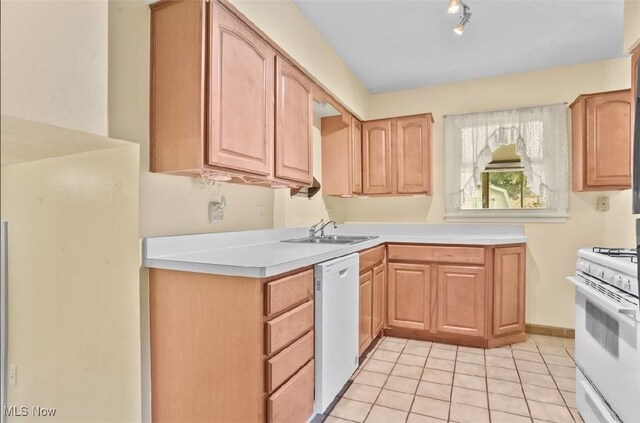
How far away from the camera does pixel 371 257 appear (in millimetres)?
2643

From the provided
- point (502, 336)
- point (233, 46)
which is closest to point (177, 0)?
point (233, 46)

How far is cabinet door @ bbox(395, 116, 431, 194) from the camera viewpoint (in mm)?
3346

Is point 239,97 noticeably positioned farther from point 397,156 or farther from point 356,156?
point 397,156

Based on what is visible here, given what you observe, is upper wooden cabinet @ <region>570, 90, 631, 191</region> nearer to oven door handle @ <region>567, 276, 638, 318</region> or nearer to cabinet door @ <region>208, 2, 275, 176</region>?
oven door handle @ <region>567, 276, 638, 318</region>

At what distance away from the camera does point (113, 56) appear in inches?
59.2

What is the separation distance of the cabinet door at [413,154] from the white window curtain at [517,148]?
28 cm

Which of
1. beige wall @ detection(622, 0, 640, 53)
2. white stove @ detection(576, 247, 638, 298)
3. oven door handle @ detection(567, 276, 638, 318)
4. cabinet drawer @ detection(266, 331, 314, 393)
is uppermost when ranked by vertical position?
beige wall @ detection(622, 0, 640, 53)

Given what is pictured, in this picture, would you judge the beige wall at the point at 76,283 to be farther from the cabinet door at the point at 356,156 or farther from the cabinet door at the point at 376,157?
the cabinet door at the point at 376,157

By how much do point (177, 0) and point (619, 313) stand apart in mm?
2217

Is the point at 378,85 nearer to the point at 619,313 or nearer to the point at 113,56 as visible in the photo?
the point at 113,56

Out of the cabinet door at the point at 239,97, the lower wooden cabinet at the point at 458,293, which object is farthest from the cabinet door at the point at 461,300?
the cabinet door at the point at 239,97

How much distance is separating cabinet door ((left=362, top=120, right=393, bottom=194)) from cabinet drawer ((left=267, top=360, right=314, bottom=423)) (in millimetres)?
2153

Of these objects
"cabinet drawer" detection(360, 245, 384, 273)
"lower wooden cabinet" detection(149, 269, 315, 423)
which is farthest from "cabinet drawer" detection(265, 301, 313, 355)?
"cabinet drawer" detection(360, 245, 384, 273)

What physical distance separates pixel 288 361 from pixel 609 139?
2.98m
